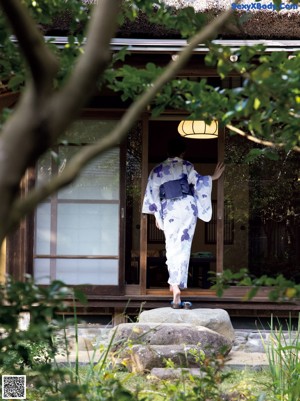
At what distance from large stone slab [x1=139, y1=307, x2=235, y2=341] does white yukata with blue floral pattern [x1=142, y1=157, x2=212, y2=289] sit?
2.73ft

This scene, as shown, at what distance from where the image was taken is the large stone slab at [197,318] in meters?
7.29

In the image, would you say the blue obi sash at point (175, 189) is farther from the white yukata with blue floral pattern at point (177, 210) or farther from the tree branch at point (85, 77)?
the tree branch at point (85, 77)

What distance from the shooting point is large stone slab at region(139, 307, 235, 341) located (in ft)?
23.9

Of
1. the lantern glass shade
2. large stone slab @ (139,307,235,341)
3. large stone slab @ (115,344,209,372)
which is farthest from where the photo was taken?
the lantern glass shade

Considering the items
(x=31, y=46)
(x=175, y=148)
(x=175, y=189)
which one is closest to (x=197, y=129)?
(x=175, y=148)

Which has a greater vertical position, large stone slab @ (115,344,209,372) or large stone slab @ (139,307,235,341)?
large stone slab @ (139,307,235,341)

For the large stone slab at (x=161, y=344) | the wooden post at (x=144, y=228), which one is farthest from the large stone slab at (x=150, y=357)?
the wooden post at (x=144, y=228)

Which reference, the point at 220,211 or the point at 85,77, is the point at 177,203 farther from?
the point at 85,77

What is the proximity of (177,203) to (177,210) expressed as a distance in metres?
0.07

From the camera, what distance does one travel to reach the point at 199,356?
16.9 ft

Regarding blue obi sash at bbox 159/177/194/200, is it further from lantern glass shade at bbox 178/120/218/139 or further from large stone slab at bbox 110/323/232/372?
large stone slab at bbox 110/323/232/372

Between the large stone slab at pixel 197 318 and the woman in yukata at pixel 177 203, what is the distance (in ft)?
2.68

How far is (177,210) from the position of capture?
8430mm

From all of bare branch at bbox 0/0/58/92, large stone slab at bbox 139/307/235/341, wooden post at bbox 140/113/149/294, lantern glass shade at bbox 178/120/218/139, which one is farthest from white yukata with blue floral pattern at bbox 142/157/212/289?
bare branch at bbox 0/0/58/92
